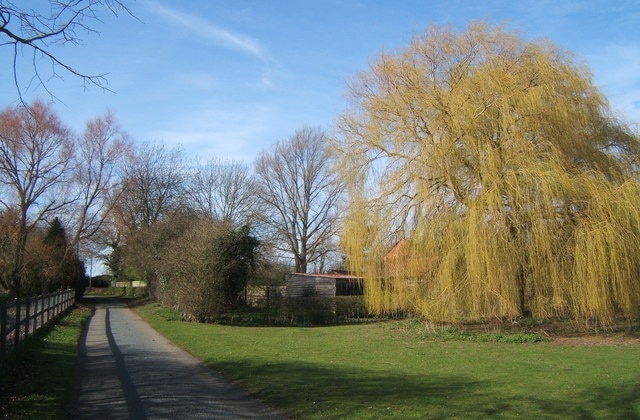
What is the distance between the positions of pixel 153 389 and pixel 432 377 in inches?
202

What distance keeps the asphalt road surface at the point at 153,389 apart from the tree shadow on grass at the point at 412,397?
1.65 feet

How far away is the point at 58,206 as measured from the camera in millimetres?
40344

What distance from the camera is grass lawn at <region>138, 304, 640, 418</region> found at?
24.2ft

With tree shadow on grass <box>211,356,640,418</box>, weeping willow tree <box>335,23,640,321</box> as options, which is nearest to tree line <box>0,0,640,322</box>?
weeping willow tree <box>335,23,640,321</box>

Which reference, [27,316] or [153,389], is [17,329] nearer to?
[27,316]

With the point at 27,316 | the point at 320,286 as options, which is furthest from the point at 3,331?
the point at 320,286

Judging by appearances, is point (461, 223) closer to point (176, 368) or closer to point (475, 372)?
point (475, 372)

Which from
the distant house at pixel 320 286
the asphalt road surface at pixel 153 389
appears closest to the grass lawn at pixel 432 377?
the asphalt road surface at pixel 153 389

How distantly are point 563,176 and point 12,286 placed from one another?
31.9 meters

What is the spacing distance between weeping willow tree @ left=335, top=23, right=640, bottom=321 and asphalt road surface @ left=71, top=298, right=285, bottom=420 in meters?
9.89

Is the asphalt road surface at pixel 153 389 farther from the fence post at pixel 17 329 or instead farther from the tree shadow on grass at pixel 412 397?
the fence post at pixel 17 329

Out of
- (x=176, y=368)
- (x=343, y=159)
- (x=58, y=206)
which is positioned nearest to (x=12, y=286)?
(x=58, y=206)

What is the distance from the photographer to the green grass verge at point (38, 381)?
7.17m

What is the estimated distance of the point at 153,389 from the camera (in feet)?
28.9
